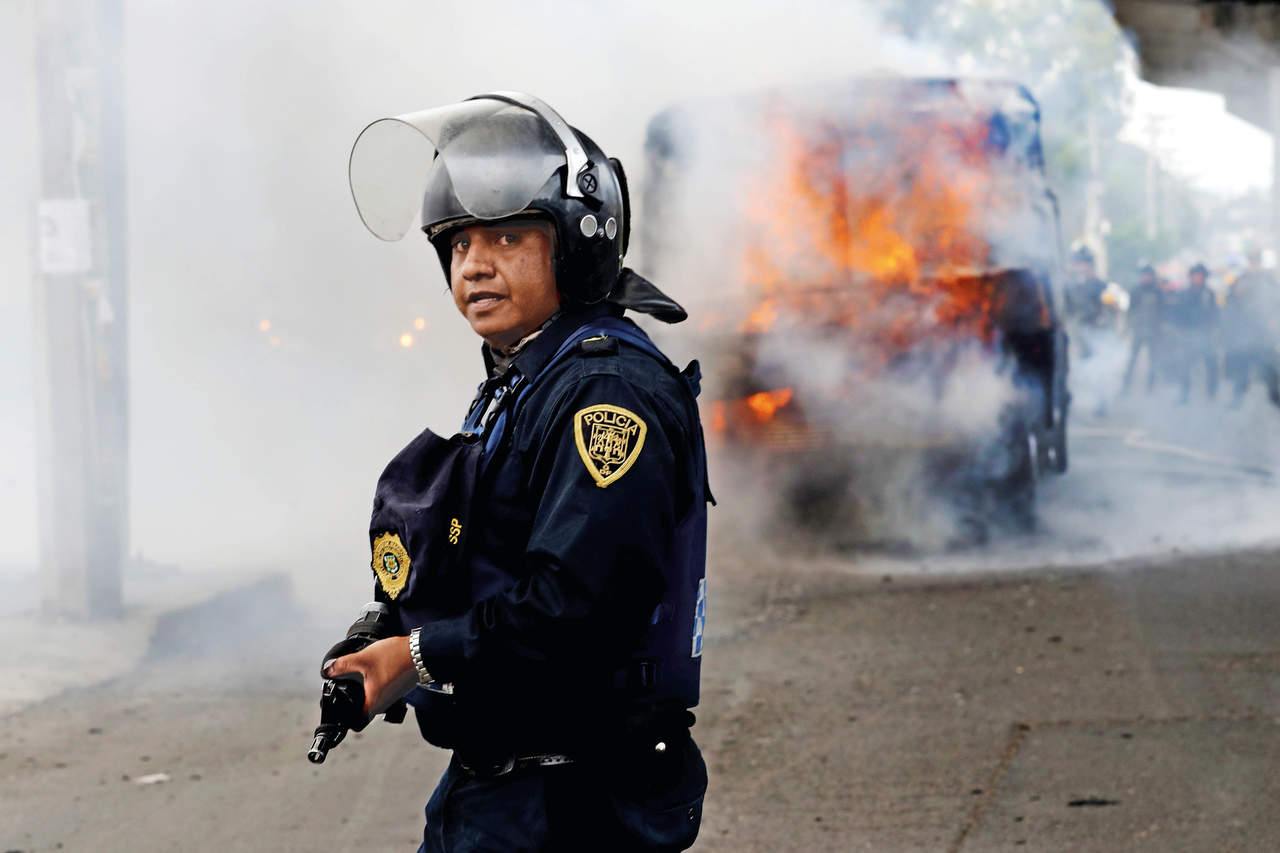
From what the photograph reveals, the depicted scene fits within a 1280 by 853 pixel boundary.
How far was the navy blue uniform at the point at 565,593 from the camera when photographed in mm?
1714

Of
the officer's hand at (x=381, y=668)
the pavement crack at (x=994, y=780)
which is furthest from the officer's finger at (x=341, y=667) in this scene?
the pavement crack at (x=994, y=780)

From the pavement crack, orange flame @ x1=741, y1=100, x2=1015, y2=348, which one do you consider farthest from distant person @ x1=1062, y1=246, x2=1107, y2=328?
the pavement crack

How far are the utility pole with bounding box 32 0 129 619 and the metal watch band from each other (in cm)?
465

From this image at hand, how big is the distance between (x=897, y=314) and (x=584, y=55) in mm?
3598

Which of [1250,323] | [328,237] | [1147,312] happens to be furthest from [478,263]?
[1250,323]

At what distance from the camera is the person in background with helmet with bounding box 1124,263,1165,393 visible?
49.8 ft

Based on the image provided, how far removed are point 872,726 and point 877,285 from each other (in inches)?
111

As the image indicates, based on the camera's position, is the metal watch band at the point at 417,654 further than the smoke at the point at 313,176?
No

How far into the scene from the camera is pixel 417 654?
1.76 metres

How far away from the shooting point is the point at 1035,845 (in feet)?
11.8

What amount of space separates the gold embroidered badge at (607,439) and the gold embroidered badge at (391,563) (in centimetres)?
28

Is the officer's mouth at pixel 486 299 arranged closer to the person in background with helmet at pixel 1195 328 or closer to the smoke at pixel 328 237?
the smoke at pixel 328 237

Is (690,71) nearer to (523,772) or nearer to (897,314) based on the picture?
(897,314)

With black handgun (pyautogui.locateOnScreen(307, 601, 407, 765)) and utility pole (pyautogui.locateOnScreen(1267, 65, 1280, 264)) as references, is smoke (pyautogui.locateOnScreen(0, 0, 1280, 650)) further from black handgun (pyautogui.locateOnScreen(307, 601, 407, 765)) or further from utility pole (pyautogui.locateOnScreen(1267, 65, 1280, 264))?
utility pole (pyautogui.locateOnScreen(1267, 65, 1280, 264))
